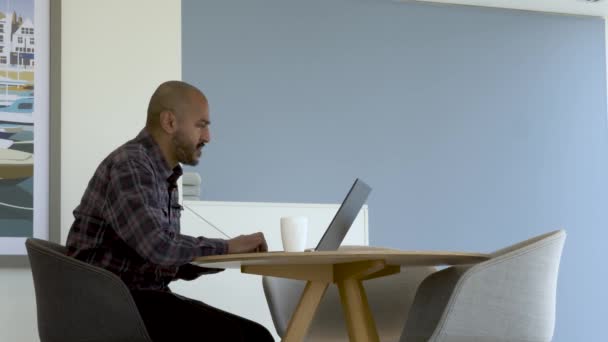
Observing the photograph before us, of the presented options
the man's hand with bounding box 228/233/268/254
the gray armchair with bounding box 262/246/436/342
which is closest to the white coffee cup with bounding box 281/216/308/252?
the man's hand with bounding box 228/233/268/254

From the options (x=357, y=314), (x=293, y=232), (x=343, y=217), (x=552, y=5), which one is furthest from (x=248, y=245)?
(x=552, y=5)

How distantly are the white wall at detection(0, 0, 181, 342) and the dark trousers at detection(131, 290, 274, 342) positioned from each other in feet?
4.08

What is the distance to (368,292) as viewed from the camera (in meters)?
3.60

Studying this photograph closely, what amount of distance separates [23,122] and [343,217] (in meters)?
1.69

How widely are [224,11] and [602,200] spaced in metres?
2.91

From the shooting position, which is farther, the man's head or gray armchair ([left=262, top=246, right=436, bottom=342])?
gray armchair ([left=262, top=246, right=436, bottom=342])

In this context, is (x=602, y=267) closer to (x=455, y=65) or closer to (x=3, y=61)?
Answer: (x=455, y=65)

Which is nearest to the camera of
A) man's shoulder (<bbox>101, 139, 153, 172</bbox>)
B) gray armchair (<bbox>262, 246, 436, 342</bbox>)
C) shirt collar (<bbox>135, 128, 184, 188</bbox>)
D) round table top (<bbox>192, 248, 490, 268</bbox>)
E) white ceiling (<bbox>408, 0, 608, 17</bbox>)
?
round table top (<bbox>192, 248, 490, 268</bbox>)

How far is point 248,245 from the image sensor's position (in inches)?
104

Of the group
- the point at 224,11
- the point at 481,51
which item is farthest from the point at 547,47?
the point at 224,11

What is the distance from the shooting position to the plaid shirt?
2623 millimetres

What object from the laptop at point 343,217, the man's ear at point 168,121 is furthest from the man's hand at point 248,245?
the man's ear at point 168,121

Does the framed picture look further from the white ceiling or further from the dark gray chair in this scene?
the white ceiling

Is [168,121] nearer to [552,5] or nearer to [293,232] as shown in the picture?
[293,232]
